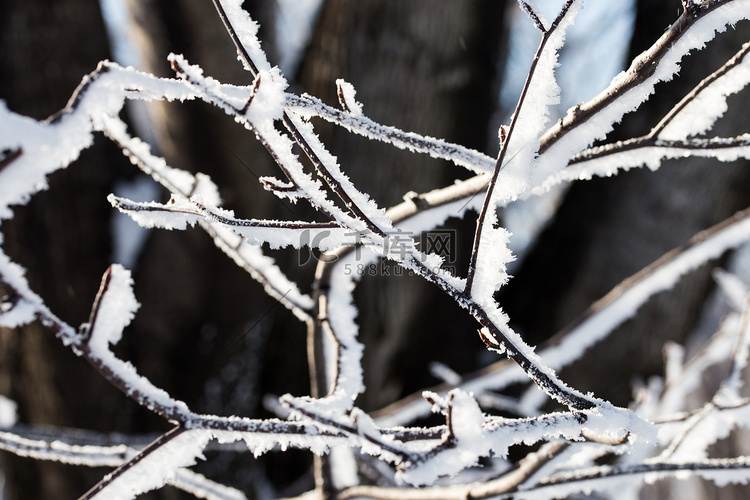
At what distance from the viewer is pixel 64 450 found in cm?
58

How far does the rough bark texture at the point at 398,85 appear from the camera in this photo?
4.09ft

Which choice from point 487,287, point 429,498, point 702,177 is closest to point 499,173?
point 487,287

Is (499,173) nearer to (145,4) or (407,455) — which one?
(407,455)

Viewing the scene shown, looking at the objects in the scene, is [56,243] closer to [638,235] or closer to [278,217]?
[278,217]

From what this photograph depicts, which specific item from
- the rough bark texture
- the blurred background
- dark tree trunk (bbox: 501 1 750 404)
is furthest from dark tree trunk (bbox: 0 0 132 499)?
dark tree trunk (bbox: 501 1 750 404)

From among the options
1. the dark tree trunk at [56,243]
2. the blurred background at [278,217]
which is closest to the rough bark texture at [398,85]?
the blurred background at [278,217]

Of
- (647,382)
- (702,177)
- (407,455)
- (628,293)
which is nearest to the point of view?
(407,455)

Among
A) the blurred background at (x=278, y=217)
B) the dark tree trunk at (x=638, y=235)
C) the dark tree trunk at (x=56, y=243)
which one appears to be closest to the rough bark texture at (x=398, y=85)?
the blurred background at (x=278, y=217)

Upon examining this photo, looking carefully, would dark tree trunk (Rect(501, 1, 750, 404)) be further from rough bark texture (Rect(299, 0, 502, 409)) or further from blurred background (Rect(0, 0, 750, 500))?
rough bark texture (Rect(299, 0, 502, 409))

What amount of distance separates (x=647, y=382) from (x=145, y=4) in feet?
6.35

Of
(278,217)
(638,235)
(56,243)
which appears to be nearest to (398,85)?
(278,217)

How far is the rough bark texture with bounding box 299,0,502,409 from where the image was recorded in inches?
49.1

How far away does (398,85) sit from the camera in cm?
128

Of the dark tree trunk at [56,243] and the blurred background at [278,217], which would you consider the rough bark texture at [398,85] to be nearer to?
the blurred background at [278,217]
